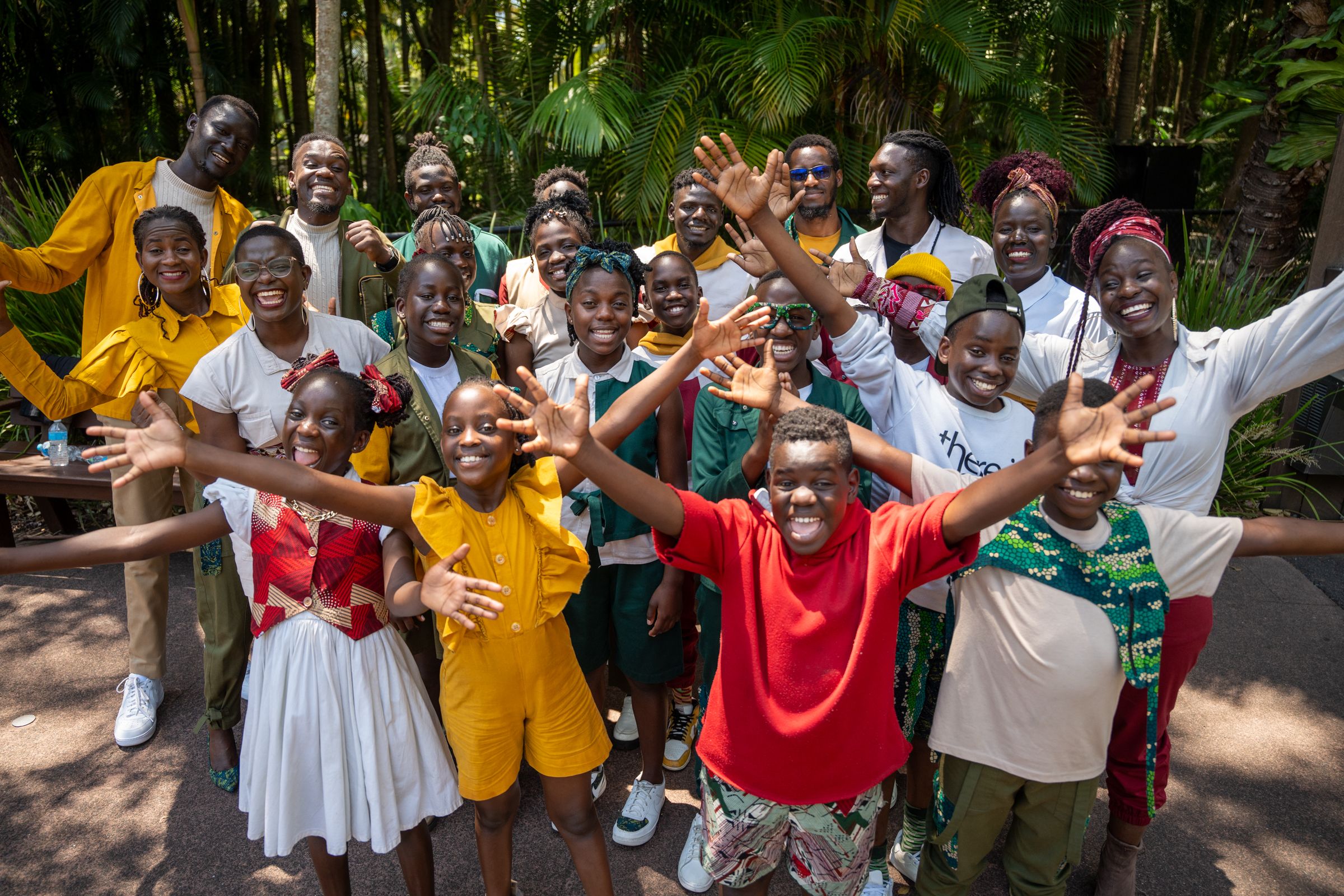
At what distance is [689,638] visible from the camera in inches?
146

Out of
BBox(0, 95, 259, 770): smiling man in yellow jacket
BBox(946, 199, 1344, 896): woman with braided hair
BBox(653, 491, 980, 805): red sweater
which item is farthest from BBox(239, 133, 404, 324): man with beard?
BBox(946, 199, 1344, 896): woman with braided hair

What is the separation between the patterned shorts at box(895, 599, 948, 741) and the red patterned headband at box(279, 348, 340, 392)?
1.88m

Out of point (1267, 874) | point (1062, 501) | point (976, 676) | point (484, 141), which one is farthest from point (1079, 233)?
point (484, 141)

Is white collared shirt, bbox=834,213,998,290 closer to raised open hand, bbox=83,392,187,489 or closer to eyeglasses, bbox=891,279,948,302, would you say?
eyeglasses, bbox=891,279,948,302

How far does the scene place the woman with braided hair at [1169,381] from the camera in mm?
2486

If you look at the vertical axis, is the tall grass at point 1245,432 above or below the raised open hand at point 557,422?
below

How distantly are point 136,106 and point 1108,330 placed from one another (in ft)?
36.0

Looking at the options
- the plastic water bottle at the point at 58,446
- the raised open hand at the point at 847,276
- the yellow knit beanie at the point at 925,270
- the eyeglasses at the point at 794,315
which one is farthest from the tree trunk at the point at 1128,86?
the plastic water bottle at the point at 58,446

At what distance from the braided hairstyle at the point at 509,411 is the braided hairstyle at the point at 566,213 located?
1.49m

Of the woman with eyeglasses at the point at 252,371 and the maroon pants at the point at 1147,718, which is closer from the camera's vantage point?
the maroon pants at the point at 1147,718

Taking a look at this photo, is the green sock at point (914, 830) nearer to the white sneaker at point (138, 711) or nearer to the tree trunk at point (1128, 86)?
the white sneaker at point (138, 711)

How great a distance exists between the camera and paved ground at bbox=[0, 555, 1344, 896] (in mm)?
2910

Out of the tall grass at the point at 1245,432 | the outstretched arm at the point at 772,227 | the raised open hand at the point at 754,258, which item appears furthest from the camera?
the tall grass at the point at 1245,432

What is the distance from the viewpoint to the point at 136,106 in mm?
10273
